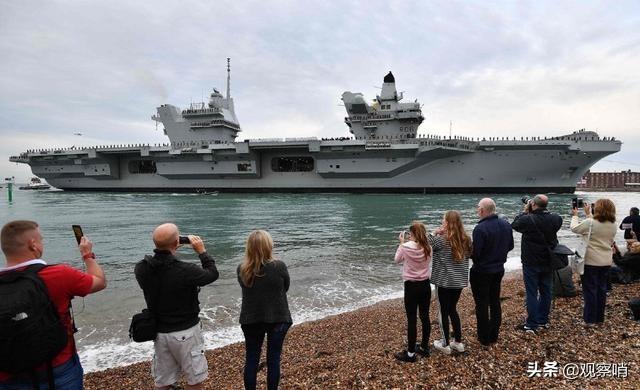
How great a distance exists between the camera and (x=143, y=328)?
7.97 feet

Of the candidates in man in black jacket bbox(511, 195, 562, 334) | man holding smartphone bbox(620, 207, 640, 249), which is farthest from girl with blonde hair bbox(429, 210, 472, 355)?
man holding smartphone bbox(620, 207, 640, 249)

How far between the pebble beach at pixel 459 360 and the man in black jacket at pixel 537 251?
213 millimetres

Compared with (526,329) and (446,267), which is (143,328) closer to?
(446,267)

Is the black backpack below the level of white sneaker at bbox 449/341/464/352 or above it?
above

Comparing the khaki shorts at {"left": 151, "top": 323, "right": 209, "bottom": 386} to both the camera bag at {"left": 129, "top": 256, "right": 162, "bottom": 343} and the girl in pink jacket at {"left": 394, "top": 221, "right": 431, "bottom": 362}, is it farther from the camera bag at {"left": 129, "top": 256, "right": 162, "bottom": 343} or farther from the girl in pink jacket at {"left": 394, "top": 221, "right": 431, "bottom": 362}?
the girl in pink jacket at {"left": 394, "top": 221, "right": 431, "bottom": 362}

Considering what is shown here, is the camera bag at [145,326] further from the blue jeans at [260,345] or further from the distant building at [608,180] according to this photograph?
the distant building at [608,180]

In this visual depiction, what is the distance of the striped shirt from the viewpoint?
3557 mm

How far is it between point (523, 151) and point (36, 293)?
38.8 m

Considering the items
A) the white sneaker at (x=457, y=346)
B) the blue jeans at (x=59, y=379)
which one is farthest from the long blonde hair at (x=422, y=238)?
the blue jeans at (x=59, y=379)

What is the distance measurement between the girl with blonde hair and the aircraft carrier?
3311 cm

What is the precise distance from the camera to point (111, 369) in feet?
14.8

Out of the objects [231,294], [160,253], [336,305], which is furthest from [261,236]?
[231,294]

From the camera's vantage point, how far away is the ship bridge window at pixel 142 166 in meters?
47.5

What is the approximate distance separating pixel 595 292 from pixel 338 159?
117 ft
